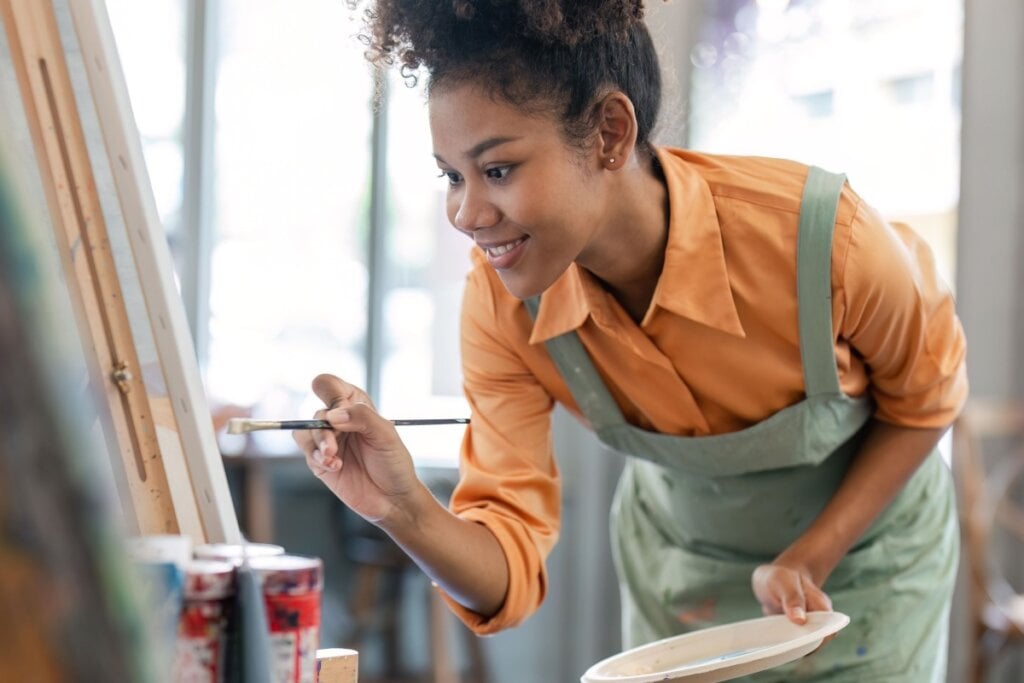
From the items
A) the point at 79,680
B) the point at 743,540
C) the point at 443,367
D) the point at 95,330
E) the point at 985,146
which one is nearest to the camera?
the point at 79,680

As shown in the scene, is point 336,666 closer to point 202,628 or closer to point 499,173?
point 202,628

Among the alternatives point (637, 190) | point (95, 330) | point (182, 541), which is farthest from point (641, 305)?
point (182, 541)

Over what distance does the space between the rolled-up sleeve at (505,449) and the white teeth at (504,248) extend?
17 cm

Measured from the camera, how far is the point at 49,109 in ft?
3.09

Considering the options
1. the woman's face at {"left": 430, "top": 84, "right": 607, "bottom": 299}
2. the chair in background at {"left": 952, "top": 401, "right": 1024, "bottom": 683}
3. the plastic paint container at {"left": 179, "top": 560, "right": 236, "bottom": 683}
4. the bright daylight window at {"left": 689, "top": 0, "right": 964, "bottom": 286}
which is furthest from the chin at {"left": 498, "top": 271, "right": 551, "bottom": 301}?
the bright daylight window at {"left": 689, "top": 0, "right": 964, "bottom": 286}

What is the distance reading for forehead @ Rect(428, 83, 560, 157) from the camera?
1024 mm

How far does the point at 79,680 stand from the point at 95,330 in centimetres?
64

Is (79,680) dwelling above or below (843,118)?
below

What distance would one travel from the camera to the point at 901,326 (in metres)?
1.21

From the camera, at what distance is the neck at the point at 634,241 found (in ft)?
3.87

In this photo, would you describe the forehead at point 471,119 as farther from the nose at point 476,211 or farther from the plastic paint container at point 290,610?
the plastic paint container at point 290,610

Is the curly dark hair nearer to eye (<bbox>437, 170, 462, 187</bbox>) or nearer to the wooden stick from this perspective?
eye (<bbox>437, 170, 462, 187</bbox>)

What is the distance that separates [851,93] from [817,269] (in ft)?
6.33

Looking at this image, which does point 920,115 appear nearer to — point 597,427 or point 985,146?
point 985,146
